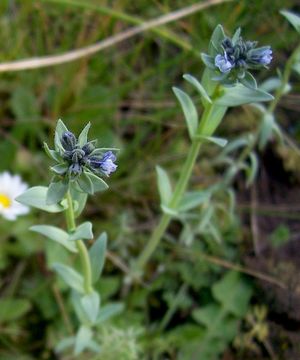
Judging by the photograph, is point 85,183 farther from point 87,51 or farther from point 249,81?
point 87,51

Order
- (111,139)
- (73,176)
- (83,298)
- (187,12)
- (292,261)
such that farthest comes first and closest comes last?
1. (111,139)
2. (292,261)
3. (187,12)
4. (83,298)
5. (73,176)

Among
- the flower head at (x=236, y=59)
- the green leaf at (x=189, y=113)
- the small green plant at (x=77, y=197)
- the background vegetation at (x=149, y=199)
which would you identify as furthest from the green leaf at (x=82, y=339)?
the flower head at (x=236, y=59)

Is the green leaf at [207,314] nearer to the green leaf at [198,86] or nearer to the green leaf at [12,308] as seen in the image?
the green leaf at [12,308]

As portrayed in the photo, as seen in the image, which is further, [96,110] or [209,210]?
[96,110]

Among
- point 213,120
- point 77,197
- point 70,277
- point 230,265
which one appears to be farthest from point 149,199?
point 77,197

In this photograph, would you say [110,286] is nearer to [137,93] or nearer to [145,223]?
[145,223]

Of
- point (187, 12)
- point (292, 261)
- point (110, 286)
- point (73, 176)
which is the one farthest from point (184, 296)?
point (73, 176)

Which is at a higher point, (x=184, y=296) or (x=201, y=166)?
(x=201, y=166)
